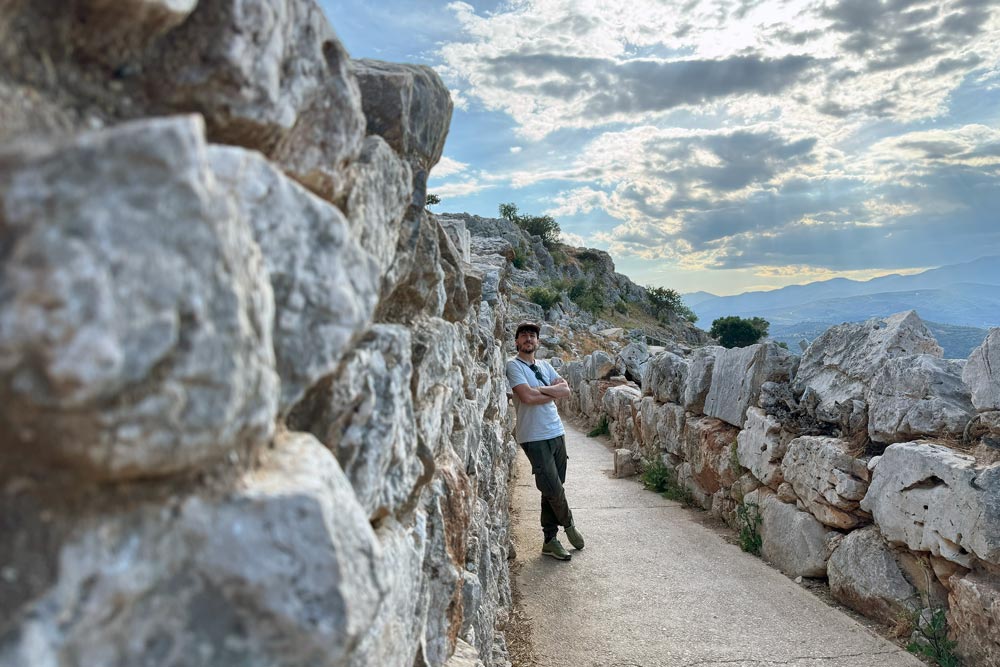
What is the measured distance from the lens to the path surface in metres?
4.21

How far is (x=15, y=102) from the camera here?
828 mm

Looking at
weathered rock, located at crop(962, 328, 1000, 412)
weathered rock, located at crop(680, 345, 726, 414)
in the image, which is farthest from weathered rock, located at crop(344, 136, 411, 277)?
weathered rock, located at crop(680, 345, 726, 414)

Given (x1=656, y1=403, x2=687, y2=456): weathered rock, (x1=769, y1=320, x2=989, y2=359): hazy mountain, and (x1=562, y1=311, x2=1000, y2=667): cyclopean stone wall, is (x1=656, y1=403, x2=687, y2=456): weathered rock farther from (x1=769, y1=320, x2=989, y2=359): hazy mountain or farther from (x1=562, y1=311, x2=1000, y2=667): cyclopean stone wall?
(x1=769, y1=320, x2=989, y2=359): hazy mountain

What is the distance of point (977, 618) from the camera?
366 cm

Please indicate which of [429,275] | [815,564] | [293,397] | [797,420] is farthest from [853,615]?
[293,397]

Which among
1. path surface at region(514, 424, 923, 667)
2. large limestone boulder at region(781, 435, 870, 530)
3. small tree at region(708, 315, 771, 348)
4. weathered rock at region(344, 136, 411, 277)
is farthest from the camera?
small tree at region(708, 315, 771, 348)

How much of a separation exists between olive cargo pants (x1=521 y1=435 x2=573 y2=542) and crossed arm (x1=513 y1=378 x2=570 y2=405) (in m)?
0.40

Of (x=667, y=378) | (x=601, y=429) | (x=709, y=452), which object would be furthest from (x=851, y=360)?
(x=601, y=429)

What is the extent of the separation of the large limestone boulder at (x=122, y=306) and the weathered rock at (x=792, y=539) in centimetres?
534

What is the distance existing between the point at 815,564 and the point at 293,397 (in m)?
5.26

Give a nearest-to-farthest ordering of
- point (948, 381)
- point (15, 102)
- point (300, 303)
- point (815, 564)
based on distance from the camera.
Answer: point (15, 102) → point (300, 303) → point (948, 381) → point (815, 564)

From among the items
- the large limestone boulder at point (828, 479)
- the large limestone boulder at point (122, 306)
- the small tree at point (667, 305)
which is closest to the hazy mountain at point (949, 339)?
the large limestone boulder at point (828, 479)

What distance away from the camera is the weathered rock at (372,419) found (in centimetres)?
125

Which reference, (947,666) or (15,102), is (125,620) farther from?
(947,666)
